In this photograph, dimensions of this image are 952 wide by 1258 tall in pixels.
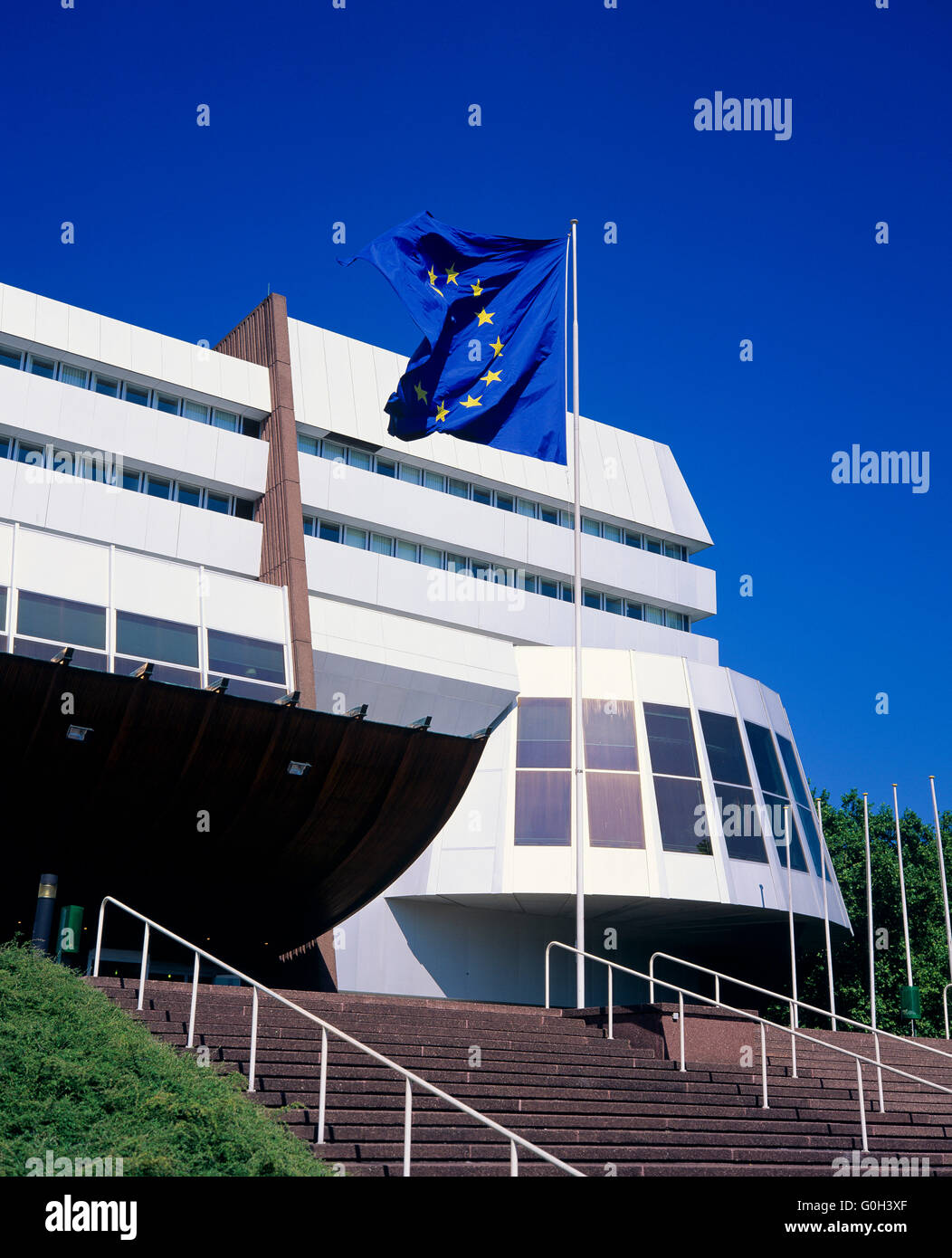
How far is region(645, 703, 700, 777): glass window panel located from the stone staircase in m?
11.1

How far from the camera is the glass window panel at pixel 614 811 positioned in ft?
81.9

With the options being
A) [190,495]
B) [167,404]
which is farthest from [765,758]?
[167,404]

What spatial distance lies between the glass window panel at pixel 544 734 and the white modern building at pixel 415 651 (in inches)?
1.9

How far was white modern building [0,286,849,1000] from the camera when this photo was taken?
25125 millimetres

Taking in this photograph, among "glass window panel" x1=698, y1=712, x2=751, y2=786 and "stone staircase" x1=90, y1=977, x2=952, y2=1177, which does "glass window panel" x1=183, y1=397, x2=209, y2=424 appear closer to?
"glass window panel" x1=698, y1=712, x2=751, y2=786

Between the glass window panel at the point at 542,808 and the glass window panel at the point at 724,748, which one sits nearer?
the glass window panel at the point at 542,808

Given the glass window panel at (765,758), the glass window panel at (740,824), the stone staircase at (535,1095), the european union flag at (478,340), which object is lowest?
the stone staircase at (535,1095)

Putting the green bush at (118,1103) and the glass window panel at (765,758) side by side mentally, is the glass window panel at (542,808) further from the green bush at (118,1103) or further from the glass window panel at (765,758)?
the green bush at (118,1103)

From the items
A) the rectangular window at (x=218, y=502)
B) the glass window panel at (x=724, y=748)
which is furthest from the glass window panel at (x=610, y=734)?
the rectangular window at (x=218, y=502)

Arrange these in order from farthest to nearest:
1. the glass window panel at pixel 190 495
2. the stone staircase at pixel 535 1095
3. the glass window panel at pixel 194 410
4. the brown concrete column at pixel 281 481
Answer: the glass window panel at pixel 194 410
the glass window panel at pixel 190 495
the brown concrete column at pixel 281 481
the stone staircase at pixel 535 1095

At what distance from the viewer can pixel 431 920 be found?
26391 millimetres

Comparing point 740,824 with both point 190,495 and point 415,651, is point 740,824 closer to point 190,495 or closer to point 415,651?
point 415,651
